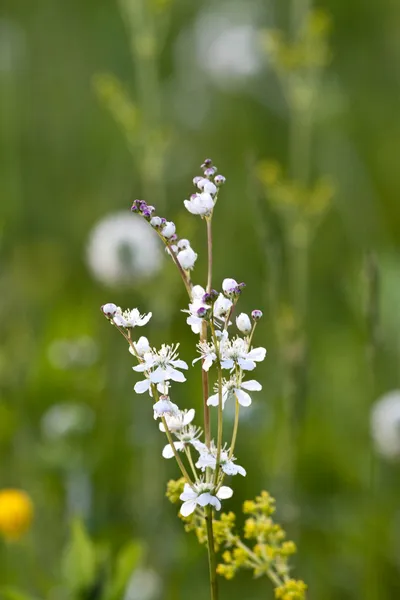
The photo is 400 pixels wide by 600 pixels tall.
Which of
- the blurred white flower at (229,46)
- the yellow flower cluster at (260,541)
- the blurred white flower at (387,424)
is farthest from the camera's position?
the blurred white flower at (229,46)

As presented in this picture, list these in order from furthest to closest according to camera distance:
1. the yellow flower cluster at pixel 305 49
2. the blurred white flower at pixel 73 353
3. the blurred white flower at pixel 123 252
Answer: the blurred white flower at pixel 123 252, the blurred white flower at pixel 73 353, the yellow flower cluster at pixel 305 49

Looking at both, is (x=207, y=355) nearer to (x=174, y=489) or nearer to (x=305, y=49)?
(x=174, y=489)

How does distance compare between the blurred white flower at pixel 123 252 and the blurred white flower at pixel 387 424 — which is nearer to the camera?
the blurred white flower at pixel 387 424

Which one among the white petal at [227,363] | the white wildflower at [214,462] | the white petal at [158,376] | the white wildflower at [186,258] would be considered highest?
the white wildflower at [186,258]

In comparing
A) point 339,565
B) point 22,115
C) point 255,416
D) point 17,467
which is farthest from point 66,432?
point 22,115

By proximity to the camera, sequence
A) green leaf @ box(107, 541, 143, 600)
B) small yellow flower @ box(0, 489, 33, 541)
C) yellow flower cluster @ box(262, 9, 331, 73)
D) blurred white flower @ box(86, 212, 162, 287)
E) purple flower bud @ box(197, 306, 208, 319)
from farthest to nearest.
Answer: blurred white flower @ box(86, 212, 162, 287)
yellow flower cluster @ box(262, 9, 331, 73)
small yellow flower @ box(0, 489, 33, 541)
green leaf @ box(107, 541, 143, 600)
purple flower bud @ box(197, 306, 208, 319)

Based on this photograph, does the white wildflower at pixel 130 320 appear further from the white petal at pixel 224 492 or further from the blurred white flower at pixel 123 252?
the blurred white flower at pixel 123 252

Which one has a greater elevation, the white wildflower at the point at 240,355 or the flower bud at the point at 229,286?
the flower bud at the point at 229,286

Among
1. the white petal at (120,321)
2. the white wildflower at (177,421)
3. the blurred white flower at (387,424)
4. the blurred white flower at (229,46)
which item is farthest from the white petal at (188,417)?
the blurred white flower at (229,46)

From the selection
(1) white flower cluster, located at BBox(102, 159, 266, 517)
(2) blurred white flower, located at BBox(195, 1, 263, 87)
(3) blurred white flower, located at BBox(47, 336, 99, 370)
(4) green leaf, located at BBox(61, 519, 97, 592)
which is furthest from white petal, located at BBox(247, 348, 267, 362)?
(2) blurred white flower, located at BBox(195, 1, 263, 87)

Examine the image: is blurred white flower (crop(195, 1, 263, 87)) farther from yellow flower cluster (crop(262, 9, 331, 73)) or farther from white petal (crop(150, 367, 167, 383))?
white petal (crop(150, 367, 167, 383))
